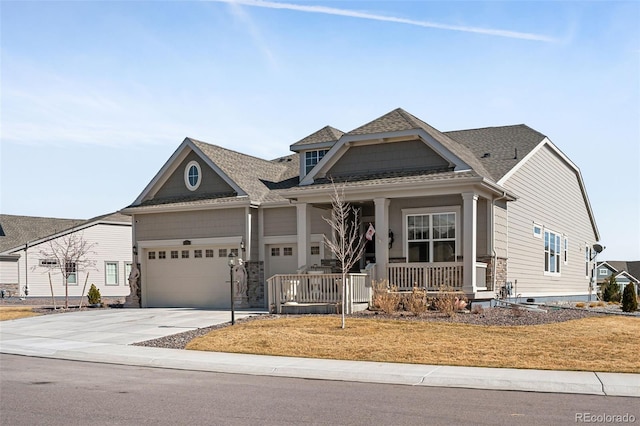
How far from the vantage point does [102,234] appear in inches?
1662

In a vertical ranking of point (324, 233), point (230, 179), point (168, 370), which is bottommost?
point (168, 370)

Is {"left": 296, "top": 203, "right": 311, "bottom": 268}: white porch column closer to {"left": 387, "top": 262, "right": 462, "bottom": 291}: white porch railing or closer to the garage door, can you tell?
{"left": 387, "top": 262, "right": 462, "bottom": 291}: white porch railing

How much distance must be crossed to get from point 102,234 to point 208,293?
58.8ft

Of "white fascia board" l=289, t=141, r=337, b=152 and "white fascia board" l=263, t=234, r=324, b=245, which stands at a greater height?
"white fascia board" l=289, t=141, r=337, b=152

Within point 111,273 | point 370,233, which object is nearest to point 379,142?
point 370,233

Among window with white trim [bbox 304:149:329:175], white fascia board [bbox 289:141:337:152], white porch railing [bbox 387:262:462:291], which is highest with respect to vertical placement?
white fascia board [bbox 289:141:337:152]

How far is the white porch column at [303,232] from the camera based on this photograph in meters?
23.2

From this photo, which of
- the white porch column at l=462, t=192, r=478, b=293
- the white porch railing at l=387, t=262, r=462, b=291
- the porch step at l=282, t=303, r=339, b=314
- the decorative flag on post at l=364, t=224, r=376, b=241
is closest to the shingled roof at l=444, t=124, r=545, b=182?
the white porch column at l=462, t=192, r=478, b=293

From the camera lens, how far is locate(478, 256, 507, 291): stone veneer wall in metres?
22.0

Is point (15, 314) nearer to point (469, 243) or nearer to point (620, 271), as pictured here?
point (469, 243)

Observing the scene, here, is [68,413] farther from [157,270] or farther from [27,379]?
[157,270]

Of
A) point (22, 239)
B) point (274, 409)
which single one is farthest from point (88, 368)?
point (22, 239)

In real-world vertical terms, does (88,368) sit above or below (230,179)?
below

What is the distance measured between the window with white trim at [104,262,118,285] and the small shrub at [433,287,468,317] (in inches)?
1095
